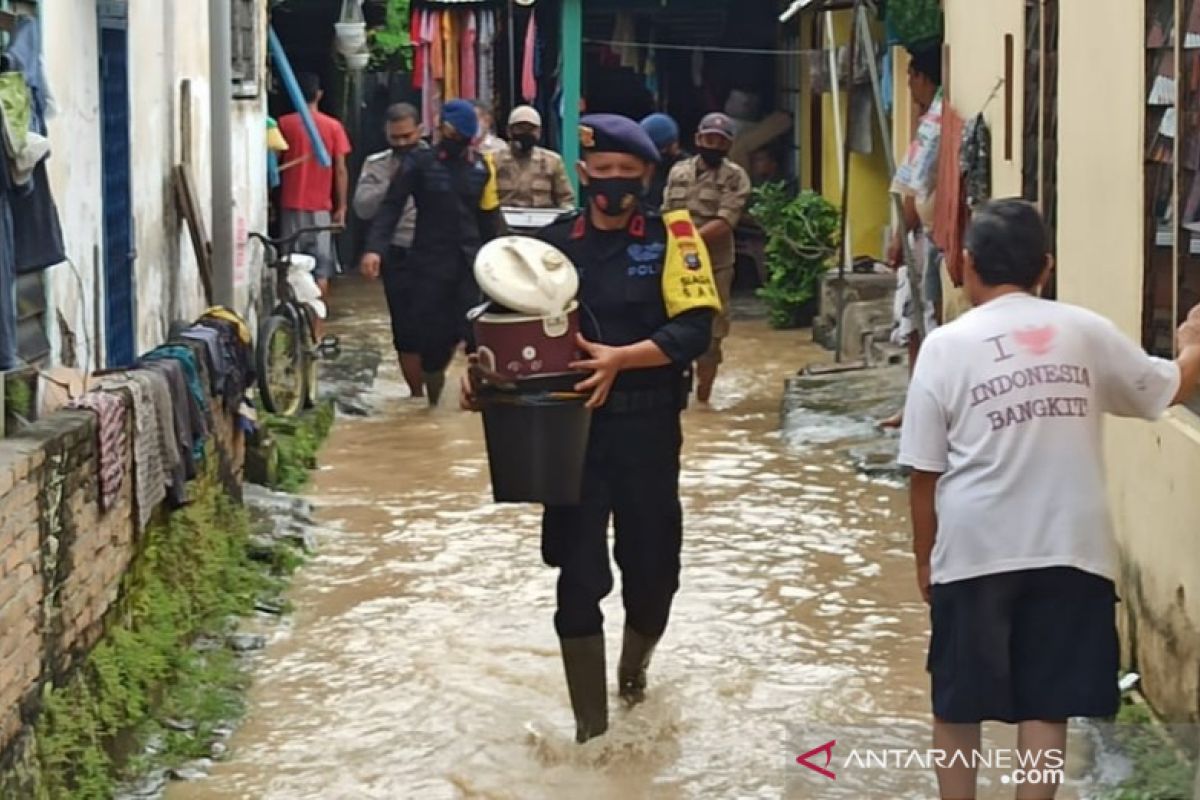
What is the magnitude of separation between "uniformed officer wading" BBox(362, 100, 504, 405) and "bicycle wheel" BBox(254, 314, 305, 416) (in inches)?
26.5

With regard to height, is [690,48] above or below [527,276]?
above

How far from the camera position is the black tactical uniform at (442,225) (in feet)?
38.9

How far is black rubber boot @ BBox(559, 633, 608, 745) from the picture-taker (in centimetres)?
607

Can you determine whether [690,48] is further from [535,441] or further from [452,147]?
[535,441]

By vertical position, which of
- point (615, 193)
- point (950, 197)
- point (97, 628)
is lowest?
point (97, 628)

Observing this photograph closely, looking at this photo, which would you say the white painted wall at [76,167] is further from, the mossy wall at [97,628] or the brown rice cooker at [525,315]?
the brown rice cooker at [525,315]

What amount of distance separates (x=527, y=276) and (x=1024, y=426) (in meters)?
1.77

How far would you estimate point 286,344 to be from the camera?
11.3m

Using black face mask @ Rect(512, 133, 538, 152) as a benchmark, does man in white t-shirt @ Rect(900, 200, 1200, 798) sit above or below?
below

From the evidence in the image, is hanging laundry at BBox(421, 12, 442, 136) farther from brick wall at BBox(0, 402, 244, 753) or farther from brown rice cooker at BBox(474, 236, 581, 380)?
brown rice cooker at BBox(474, 236, 581, 380)

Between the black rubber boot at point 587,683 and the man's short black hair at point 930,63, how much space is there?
6.93 m

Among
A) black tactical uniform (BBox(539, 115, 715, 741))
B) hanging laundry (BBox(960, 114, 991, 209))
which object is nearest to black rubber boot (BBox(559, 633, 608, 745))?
black tactical uniform (BBox(539, 115, 715, 741))

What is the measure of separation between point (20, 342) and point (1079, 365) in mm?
3379

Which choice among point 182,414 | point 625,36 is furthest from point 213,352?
point 625,36
